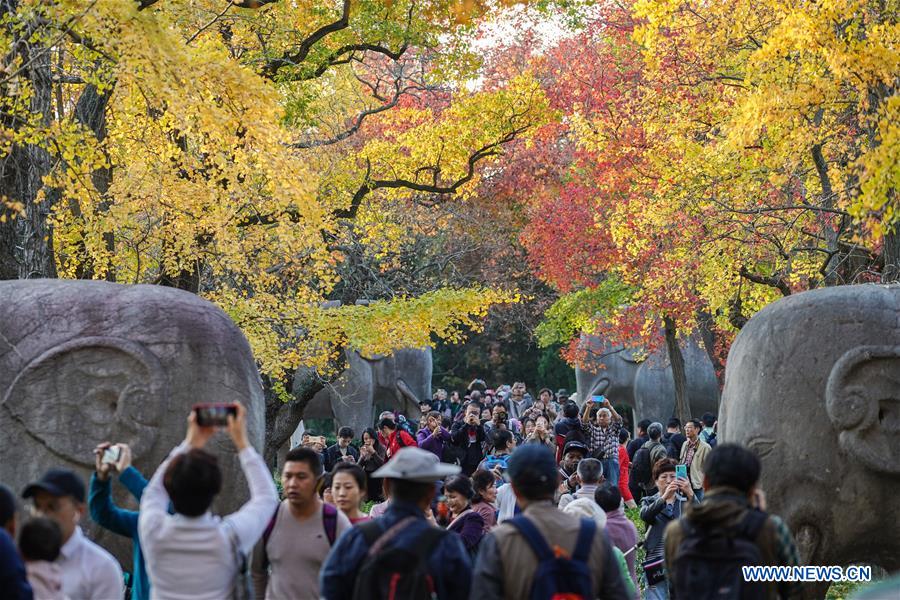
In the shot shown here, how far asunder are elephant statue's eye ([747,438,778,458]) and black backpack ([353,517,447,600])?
3.65 m

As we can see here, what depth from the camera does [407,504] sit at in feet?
17.0

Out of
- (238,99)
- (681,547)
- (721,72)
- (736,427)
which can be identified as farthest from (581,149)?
(681,547)

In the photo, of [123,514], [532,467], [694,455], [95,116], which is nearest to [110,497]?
[123,514]

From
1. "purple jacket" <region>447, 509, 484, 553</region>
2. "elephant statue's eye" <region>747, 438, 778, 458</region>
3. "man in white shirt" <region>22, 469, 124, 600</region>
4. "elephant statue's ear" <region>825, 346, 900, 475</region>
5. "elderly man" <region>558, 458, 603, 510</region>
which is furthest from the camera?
"elderly man" <region>558, 458, 603, 510</region>

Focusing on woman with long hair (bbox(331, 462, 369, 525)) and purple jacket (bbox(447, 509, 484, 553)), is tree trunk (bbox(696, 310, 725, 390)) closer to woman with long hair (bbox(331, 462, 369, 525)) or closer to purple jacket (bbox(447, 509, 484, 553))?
purple jacket (bbox(447, 509, 484, 553))

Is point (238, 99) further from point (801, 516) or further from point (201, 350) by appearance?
point (801, 516)

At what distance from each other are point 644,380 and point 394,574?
2219cm

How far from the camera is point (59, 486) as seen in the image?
17.8 ft

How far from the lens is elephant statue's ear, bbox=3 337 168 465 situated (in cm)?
770

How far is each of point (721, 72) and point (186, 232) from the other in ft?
25.8

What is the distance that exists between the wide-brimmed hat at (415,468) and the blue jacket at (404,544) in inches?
6.6

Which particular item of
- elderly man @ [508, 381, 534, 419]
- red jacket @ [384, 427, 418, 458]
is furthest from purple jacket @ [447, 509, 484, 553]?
elderly man @ [508, 381, 534, 419]

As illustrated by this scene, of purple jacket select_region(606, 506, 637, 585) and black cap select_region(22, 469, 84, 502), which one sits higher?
black cap select_region(22, 469, 84, 502)

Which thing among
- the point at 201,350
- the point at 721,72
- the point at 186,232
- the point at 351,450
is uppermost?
the point at 721,72
